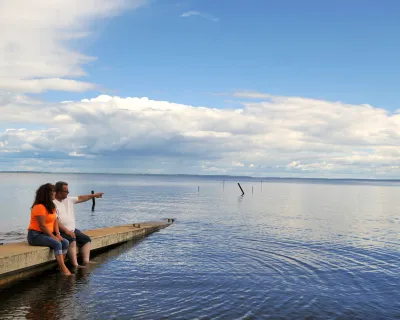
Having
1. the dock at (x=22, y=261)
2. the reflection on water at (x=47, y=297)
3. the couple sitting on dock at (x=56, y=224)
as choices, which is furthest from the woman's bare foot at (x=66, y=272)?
the dock at (x=22, y=261)

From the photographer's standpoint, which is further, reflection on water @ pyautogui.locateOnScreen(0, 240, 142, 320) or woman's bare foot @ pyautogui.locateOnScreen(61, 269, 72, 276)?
woman's bare foot @ pyautogui.locateOnScreen(61, 269, 72, 276)

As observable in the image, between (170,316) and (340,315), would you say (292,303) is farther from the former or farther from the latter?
(170,316)

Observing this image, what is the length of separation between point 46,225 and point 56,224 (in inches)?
20.5

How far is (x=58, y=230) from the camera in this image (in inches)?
525

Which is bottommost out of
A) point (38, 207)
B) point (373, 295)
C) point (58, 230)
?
point (373, 295)

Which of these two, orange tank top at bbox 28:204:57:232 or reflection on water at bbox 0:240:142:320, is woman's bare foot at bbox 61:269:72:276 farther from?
orange tank top at bbox 28:204:57:232

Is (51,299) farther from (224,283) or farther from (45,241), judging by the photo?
(224,283)

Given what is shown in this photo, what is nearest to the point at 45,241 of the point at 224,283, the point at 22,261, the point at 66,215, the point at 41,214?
the point at 22,261

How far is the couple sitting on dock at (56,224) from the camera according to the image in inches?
484

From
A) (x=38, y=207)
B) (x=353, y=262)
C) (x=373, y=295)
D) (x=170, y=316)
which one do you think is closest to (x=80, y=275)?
(x=38, y=207)

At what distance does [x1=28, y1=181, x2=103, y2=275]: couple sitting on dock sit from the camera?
40.3ft

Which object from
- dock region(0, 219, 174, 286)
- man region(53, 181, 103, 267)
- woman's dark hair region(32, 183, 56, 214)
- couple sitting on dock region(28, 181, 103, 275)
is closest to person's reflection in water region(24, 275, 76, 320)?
dock region(0, 219, 174, 286)

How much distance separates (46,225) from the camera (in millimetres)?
12695

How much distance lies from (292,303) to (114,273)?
6341 mm
